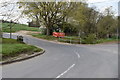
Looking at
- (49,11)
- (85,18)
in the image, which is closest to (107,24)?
(85,18)

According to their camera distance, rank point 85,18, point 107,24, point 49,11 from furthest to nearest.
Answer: point 107,24
point 85,18
point 49,11

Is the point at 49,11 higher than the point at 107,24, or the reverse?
the point at 49,11

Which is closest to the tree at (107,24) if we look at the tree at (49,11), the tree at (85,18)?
the tree at (85,18)

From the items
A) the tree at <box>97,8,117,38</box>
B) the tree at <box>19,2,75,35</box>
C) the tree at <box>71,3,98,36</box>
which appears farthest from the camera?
the tree at <box>97,8,117,38</box>

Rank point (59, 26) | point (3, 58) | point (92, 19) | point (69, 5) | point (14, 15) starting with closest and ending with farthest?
point (3, 58) < point (14, 15) < point (69, 5) < point (92, 19) < point (59, 26)

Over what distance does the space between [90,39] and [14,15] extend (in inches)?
617

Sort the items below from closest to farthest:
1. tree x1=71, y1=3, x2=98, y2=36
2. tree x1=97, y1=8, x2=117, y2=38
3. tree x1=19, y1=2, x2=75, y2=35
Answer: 1. tree x1=19, y1=2, x2=75, y2=35
2. tree x1=71, y1=3, x2=98, y2=36
3. tree x1=97, y1=8, x2=117, y2=38

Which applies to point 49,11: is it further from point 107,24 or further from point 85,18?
point 107,24

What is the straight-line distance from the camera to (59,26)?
1391 inches

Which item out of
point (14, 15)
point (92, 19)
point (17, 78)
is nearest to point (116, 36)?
point (92, 19)

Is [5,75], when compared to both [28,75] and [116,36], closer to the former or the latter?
[28,75]

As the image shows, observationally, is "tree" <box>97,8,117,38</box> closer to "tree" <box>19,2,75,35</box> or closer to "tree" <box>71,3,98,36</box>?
"tree" <box>71,3,98,36</box>

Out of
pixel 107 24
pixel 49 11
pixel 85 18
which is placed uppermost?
pixel 49 11

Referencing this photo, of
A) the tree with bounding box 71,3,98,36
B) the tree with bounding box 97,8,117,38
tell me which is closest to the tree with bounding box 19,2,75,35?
the tree with bounding box 71,3,98,36
